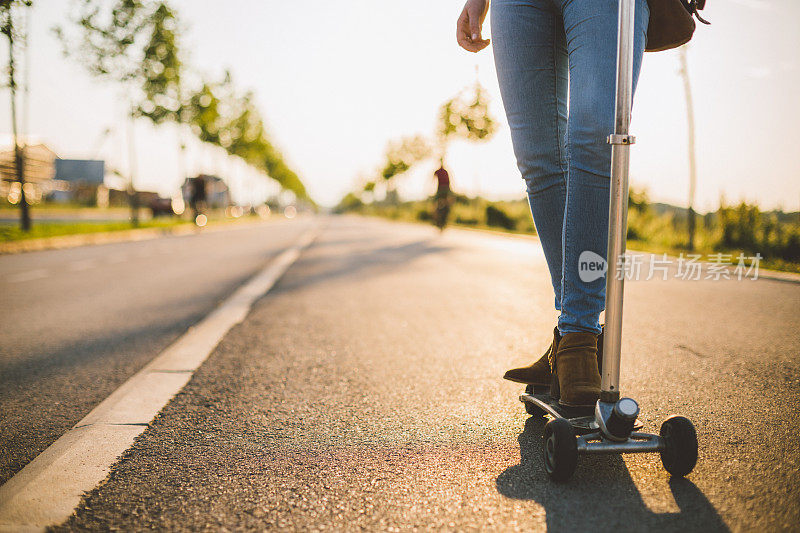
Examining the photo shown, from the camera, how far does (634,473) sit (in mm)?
1395

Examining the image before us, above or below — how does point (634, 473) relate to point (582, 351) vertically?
below

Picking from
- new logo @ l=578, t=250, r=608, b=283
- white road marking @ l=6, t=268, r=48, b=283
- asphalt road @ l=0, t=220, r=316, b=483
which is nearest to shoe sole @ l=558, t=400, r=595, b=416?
new logo @ l=578, t=250, r=608, b=283

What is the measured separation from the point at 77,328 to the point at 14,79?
1363cm

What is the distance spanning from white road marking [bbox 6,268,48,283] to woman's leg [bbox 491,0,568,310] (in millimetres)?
7075

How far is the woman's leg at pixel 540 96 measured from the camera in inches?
68.7

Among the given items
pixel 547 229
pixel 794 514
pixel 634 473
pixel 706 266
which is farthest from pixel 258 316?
pixel 706 266

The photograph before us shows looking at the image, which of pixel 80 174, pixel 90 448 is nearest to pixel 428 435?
pixel 90 448

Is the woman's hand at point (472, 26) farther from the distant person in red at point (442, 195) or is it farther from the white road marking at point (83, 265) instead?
the distant person in red at point (442, 195)

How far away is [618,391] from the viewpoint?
1351mm

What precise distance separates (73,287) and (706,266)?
8514mm

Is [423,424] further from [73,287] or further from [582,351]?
[73,287]

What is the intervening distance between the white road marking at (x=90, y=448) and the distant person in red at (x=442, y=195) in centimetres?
1345

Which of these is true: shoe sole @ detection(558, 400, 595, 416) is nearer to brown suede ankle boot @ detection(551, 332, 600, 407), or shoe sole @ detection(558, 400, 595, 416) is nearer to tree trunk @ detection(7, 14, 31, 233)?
brown suede ankle boot @ detection(551, 332, 600, 407)

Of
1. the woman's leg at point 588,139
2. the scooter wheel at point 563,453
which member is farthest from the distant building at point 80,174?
the scooter wheel at point 563,453
